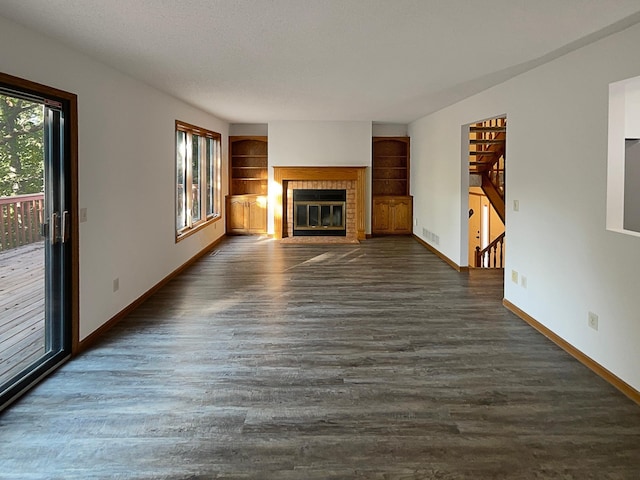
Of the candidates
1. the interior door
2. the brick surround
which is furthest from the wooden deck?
the brick surround

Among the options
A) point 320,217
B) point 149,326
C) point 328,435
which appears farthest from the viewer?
point 320,217

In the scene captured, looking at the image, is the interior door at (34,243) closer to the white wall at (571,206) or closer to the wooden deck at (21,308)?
the wooden deck at (21,308)

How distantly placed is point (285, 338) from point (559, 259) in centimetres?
233

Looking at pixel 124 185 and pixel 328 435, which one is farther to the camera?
pixel 124 185

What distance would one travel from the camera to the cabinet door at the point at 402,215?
34.2 ft

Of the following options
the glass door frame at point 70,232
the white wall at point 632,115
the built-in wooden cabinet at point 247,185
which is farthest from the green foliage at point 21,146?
the built-in wooden cabinet at point 247,185

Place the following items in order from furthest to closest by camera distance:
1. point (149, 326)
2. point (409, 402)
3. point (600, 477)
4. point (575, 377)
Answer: point (149, 326) < point (575, 377) < point (409, 402) < point (600, 477)

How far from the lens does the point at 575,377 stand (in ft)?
11.0

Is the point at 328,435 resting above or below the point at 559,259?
below

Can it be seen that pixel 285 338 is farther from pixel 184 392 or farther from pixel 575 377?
pixel 575 377

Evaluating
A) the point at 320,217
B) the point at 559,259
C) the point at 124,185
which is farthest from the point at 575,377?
the point at 320,217

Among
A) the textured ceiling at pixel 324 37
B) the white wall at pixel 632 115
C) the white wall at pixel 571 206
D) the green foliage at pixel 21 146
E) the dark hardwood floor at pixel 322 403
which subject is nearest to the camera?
the dark hardwood floor at pixel 322 403

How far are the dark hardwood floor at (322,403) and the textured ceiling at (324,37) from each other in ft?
7.48

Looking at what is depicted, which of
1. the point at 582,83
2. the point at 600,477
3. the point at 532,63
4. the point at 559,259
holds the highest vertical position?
the point at 532,63
